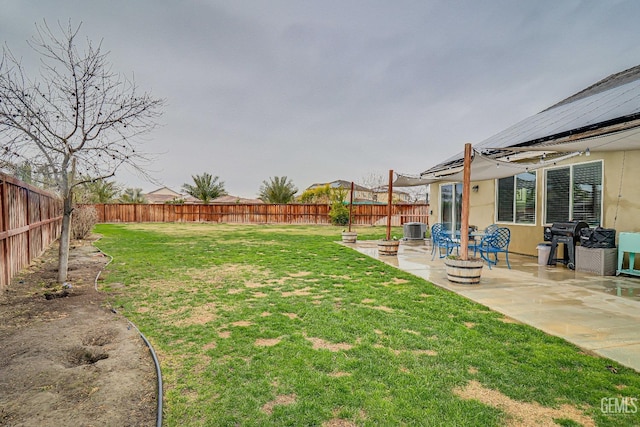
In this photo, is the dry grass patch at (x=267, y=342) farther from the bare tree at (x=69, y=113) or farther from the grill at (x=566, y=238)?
the grill at (x=566, y=238)

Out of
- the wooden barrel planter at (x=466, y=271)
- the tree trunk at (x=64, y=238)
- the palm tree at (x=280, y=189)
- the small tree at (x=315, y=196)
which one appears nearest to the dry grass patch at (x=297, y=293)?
the wooden barrel planter at (x=466, y=271)

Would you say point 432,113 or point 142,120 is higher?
point 432,113

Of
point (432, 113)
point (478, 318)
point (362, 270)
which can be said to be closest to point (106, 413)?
point (478, 318)

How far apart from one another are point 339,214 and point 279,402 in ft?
63.0

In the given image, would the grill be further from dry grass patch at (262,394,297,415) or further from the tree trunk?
the tree trunk

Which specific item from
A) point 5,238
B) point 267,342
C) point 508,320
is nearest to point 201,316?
point 267,342

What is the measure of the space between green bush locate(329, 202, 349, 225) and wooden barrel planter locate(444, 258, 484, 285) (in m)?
15.8

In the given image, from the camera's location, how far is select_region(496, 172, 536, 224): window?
7.94m

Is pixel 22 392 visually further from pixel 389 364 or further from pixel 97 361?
pixel 389 364

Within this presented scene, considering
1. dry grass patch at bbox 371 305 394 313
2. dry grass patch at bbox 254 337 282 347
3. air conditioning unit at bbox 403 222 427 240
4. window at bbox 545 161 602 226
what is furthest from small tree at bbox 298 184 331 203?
dry grass patch at bbox 254 337 282 347

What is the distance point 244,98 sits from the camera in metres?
15.4

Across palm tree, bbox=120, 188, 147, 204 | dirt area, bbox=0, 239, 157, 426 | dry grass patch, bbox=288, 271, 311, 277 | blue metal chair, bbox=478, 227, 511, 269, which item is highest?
palm tree, bbox=120, 188, 147, 204

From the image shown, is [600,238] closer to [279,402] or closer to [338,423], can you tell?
[338,423]

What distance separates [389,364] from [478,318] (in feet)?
5.21
